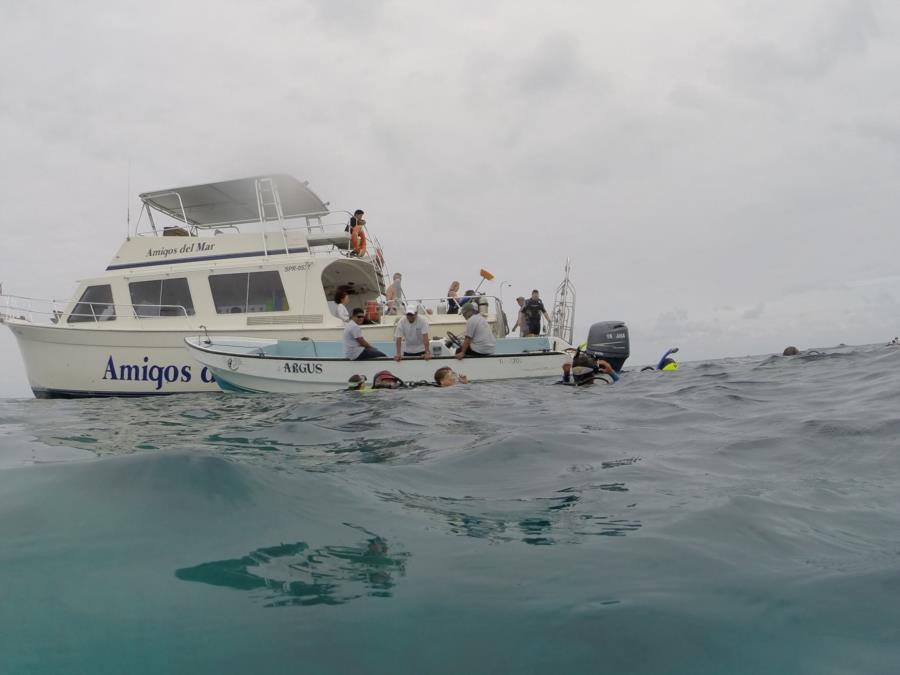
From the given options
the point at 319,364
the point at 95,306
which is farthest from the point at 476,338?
the point at 95,306

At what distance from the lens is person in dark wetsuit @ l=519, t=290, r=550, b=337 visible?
39.5ft

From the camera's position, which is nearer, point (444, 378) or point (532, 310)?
point (444, 378)

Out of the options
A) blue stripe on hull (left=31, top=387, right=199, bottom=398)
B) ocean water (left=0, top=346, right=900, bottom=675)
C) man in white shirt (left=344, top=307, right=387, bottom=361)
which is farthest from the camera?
blue stripe on hull (left=31, top=387, right=199, bottom=398)

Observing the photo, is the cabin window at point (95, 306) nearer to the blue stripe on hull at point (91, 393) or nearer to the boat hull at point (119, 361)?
the boat hull at point (119, 361)

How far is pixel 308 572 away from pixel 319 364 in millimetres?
7555

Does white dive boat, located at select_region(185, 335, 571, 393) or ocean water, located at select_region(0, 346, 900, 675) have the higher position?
white dive boat, located at select_region(185, 335, 571, 393)


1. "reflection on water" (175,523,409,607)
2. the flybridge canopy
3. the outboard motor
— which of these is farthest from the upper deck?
"reflection on water" (175,523,409,607)

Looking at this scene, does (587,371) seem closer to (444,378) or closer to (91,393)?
(444,378)

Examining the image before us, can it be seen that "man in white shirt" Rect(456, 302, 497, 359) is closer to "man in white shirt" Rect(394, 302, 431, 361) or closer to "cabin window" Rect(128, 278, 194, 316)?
"man in white shirt" Rect(394, 302, 431, 361)

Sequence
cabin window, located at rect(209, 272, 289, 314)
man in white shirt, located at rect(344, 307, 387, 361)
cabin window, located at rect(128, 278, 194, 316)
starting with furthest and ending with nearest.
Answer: cabin window, located at rect(128, 278, 194, 316) → cabin window, located at rect(209, 272, 289, 314) → man in white shirt, located at rect(344, 307, 387, 361)

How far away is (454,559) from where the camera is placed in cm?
177

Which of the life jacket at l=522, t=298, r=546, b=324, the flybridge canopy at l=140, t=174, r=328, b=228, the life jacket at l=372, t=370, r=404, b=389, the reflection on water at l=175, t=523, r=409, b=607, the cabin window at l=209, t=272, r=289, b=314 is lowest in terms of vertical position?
the reflection on water at l=175, t=523, r=409, b=607

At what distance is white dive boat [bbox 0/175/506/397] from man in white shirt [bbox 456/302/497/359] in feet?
3.74

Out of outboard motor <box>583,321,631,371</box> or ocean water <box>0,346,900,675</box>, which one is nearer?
ocean water <box>0,346,900,675</box>
